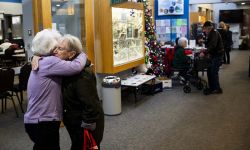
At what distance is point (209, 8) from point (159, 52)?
994 cm

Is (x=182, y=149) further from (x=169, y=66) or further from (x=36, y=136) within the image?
(x=169, y=66)

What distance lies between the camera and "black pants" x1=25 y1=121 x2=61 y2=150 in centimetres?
244

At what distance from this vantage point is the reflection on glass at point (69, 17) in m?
5.19

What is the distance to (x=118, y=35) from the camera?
20.4ft

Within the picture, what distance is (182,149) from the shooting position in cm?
394

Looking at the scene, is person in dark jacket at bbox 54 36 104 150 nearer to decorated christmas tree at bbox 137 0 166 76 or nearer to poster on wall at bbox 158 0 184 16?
decorated christmas tree at bbox 137 0 166 76

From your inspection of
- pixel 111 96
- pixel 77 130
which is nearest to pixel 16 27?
pixel 111 96

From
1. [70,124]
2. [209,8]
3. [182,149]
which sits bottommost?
[182,149]

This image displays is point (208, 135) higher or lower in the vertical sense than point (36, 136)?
lower

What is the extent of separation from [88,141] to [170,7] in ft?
27.5

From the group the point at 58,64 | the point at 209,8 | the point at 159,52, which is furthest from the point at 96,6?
the point at 209,8

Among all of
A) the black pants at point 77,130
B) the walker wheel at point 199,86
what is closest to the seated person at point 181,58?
the walker wheel at point 199,86

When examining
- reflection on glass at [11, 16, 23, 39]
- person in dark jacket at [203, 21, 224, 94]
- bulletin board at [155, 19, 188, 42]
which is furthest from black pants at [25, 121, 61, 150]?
reflection on glass at [11, 16, 23, 39]

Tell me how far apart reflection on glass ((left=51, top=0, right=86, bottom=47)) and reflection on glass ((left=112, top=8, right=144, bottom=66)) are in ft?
2.01
